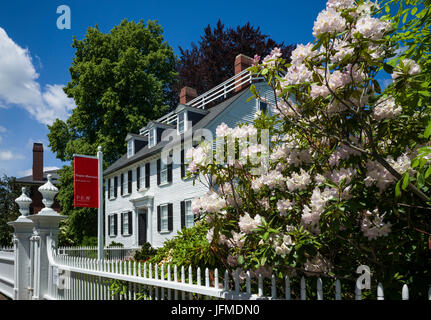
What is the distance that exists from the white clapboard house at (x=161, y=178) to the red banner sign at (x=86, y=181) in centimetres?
702

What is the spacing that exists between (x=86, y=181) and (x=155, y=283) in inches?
327

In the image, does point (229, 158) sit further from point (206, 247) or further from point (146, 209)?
point (146, 209)

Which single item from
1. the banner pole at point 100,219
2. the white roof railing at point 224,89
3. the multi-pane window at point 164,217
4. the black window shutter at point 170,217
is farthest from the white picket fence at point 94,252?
the white roof railing at point 224,89

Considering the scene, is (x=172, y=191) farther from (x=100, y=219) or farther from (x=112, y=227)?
(x=100, y=219)

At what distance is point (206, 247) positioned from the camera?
4555mm

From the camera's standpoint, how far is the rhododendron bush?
9.67 feet

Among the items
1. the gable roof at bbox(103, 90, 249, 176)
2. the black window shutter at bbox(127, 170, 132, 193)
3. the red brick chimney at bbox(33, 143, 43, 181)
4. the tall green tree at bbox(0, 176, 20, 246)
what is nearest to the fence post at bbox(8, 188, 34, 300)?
the gable roof at bbox(103, 90, 249, 176)

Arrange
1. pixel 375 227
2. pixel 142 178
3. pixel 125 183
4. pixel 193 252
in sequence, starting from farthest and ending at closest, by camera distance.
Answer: pixel 125 183 < pixel 142 178 < pixel 193 252 < pixel 375 227

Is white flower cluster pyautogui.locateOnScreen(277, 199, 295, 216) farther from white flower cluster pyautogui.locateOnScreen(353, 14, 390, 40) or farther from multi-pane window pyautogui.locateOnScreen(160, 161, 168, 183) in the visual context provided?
multi-pane window pyautogui.locateOnScreen(160, 161, 168, 183)

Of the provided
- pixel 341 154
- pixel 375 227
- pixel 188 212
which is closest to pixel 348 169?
pixel 341 154

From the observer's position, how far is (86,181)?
12633 millimetres
